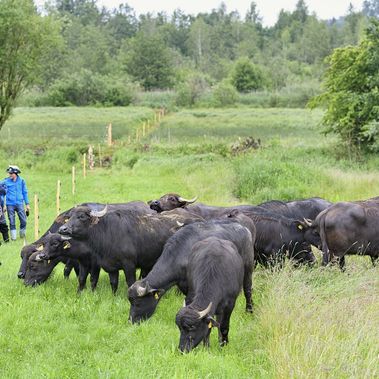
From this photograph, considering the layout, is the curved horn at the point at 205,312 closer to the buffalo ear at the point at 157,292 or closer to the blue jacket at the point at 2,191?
the buffalo ear at the point at 157,292

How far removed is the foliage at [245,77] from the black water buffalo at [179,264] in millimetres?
72727

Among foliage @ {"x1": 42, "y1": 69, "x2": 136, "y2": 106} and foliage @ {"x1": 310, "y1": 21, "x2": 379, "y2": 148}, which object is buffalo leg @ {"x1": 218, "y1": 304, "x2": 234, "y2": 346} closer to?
foliage @ {"x1": 310, "y1": 21, "x2": 379, "y2": 148}

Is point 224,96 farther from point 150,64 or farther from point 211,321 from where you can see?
point 211,321

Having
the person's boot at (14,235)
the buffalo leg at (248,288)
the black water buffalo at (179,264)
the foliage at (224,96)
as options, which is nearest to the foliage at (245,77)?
the foliage at (224,96)

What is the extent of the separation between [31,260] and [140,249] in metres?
2.10

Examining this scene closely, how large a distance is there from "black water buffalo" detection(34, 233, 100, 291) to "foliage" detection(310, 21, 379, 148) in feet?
59.5

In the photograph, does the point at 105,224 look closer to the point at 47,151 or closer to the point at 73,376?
the point at 73,376

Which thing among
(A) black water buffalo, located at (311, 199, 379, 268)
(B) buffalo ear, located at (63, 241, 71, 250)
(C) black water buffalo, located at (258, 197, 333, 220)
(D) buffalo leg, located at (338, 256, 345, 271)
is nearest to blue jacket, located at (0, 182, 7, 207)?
(B) buffalo ear, located at (63, 241, 71, 250)

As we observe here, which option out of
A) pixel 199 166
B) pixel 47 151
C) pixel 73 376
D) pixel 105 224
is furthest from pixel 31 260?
pixel 47 151

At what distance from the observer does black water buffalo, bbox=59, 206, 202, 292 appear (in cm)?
1038

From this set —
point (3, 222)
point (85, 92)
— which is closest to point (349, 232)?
point (3, 222)

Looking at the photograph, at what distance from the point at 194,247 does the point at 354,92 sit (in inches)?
826

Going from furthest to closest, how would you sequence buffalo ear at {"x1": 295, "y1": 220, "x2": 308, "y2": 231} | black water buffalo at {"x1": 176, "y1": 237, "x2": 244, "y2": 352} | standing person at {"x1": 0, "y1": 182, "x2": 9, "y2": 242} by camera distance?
1. standing person at {"x1": 0, "y1": 182, "x2": 9, "y2": 242}
2. buffalo ear at {"x1": 295, "y1": 220, "x2": 308, "y2": 231}
3. black water buffalo at {"x1": 176, "y1": 237, "x2": 244, "y2": 352}

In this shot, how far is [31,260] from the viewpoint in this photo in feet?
35.5
